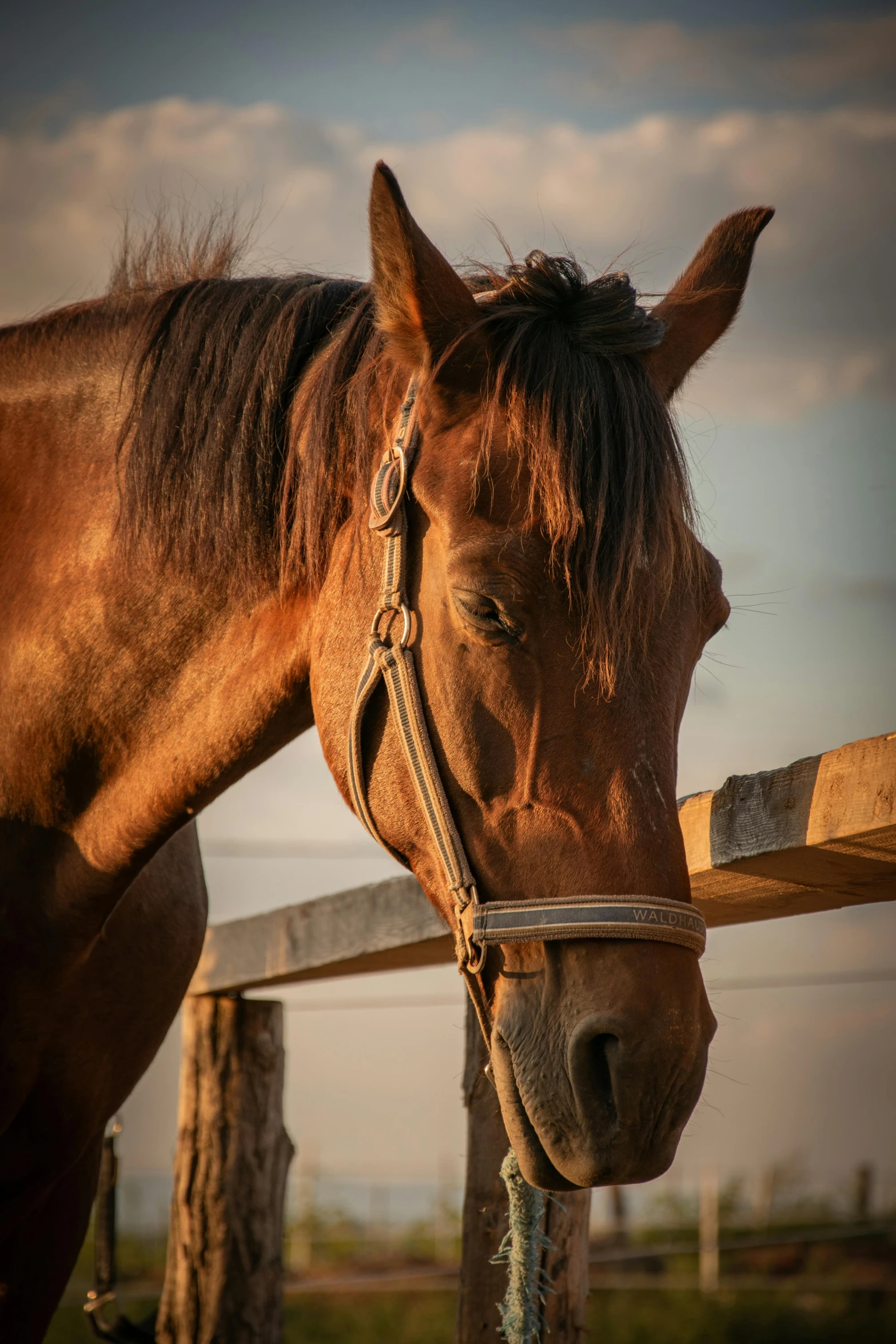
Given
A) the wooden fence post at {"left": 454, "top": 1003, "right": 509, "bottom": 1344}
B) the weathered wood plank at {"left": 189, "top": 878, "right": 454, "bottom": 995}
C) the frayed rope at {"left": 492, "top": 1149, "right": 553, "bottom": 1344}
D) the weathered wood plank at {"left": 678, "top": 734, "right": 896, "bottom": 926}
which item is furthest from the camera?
the weathered wood plank at {"left": 189, "top": 878, "right": 454, "bottom": 995}

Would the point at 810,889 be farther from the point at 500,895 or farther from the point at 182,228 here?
the point at 182,228

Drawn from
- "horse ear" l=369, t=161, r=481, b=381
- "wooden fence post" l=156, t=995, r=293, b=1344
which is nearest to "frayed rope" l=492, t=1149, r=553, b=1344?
"horse ear" l=369, t=161, r=481, b=381

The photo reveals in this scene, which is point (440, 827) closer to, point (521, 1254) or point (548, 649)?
point (548, 649)

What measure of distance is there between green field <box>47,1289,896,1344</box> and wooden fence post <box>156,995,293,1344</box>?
21.7ft

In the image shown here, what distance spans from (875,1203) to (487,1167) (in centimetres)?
1402

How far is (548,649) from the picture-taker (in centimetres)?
162

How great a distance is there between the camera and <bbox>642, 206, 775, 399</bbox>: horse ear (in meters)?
2.13

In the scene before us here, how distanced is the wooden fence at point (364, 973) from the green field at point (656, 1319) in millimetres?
6675

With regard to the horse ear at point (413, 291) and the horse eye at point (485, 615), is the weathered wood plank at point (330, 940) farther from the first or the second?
the horse ear at point (413, 291)

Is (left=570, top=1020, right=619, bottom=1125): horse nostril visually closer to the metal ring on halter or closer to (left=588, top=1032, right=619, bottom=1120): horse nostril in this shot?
(left=588, top=1032, right=619, bottom=1120): horse nostril

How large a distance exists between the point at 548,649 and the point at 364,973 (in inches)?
97.0

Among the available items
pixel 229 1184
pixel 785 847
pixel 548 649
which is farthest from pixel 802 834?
pixel 229 1184

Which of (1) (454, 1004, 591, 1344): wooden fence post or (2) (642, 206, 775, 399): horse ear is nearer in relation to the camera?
(2) (642, 206, 775, 399): horse ear

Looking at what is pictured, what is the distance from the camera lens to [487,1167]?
8.93ft
